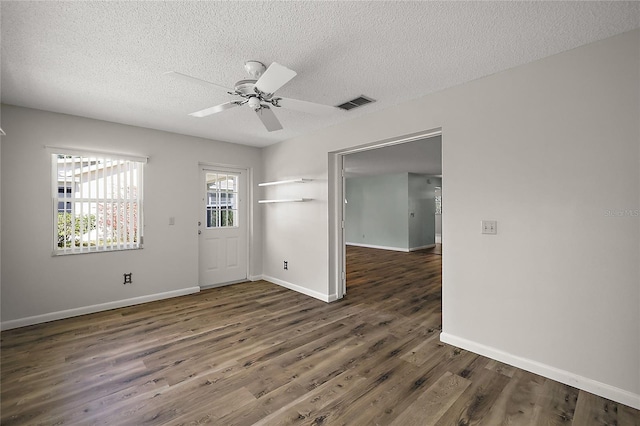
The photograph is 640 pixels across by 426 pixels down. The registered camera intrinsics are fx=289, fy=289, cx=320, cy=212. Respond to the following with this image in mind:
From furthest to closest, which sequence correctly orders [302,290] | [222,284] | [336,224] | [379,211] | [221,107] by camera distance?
1. [379,211]
2. [222,284]
3. [302,290]
4. [336,224]
5. [221,107]

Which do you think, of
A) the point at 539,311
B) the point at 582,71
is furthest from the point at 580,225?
the point at 582,71

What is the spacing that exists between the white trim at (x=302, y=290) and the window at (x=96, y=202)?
2.14 metres

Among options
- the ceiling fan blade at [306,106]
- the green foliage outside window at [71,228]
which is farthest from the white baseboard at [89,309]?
the ceiling fan blade at [306,106]

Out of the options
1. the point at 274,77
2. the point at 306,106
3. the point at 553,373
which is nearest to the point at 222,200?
the point at 306,106

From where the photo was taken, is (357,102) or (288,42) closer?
(288,42)

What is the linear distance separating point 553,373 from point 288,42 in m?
3.11

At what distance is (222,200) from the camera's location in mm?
5012

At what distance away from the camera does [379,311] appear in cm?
370

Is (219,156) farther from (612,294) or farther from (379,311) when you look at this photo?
(612,294)

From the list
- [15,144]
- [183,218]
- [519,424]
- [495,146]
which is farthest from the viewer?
Result: [183,218]

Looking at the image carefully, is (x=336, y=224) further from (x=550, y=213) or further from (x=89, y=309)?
(x=89, y=309)

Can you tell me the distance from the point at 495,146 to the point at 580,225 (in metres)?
0.86

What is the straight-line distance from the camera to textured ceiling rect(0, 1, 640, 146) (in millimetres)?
1685

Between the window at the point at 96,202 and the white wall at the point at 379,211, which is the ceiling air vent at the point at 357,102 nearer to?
the window at the point at 96,202
